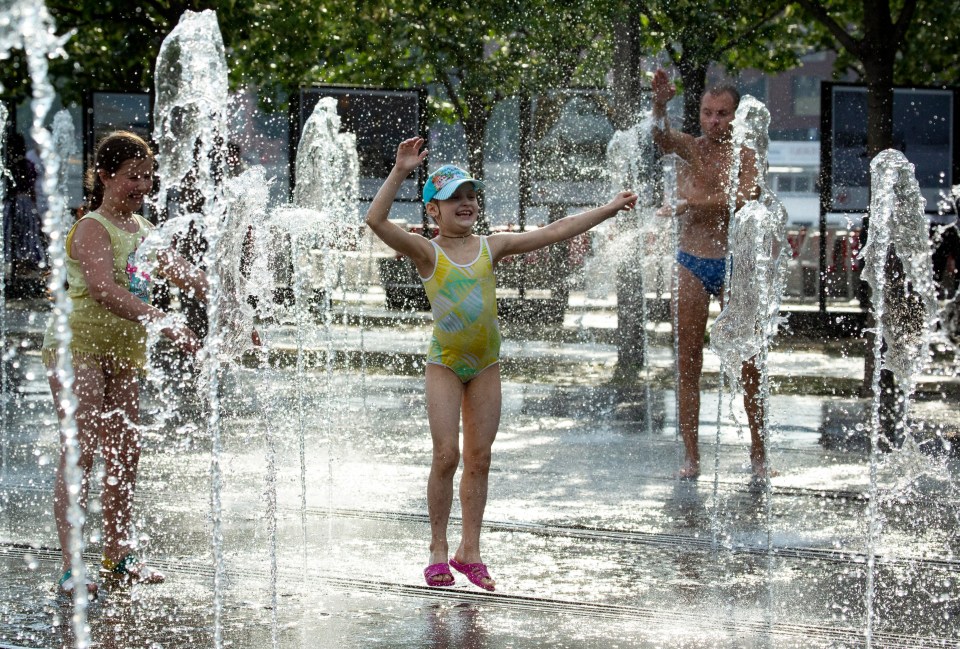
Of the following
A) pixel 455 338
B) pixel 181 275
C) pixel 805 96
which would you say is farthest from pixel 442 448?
pixel 805 96

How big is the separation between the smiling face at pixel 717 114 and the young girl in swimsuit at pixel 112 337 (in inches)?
114

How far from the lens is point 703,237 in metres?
6.51

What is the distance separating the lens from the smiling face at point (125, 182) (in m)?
4.59

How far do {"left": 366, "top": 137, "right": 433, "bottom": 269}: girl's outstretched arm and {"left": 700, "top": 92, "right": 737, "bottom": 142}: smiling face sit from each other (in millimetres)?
2244

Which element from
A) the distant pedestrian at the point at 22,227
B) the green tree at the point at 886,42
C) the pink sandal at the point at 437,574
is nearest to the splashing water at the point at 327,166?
the green tree at the point at 886,42

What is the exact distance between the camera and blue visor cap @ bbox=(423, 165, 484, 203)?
15.4ft

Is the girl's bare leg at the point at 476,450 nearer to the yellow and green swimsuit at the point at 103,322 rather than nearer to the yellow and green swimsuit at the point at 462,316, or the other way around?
the yellow and green swimsuit at the point at 462,316

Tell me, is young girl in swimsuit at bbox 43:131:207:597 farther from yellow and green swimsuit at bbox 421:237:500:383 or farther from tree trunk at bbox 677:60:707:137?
tree trunk at bbox 677:60:707:137

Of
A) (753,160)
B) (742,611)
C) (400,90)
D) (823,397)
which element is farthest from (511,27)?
(742,611)

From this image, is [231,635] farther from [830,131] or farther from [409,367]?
[830,131]

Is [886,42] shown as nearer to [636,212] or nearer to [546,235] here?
[636,212]

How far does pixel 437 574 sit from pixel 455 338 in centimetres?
81

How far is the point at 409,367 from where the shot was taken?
1170cm

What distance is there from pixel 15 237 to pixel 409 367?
994 centimetres
